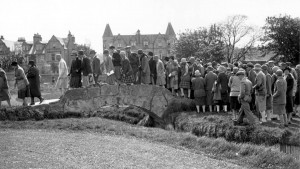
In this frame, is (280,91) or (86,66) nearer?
(280,91)

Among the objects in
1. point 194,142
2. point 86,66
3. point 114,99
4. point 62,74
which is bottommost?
point 194,142

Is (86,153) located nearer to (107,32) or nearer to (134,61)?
(134,61)

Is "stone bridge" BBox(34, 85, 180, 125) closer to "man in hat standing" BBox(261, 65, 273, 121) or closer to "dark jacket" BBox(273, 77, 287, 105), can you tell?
"man in hat standing" BBox(261, 65, 273, 121)

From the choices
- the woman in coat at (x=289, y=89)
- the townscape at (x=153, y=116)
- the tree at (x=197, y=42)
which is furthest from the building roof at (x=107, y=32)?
the woman in coat at (x=289, y=89)

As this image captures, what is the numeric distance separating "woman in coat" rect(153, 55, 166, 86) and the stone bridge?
0.59m

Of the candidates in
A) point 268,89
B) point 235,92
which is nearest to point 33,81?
point 235,92

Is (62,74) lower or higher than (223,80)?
higher

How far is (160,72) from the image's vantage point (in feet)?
61.7

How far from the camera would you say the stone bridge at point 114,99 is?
16609 millimetres

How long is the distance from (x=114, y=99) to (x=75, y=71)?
6.66ft

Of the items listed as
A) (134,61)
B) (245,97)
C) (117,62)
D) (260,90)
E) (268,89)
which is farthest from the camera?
(134,61)

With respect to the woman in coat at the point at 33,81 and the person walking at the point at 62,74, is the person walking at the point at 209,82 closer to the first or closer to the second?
the person walking at the point at 62,74

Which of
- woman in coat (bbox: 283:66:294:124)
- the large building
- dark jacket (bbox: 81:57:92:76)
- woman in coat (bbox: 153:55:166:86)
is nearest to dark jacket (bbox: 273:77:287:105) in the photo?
woman in coat (bbox: 283:66:294:124)

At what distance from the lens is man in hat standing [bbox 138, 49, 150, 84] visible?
59.4ft
